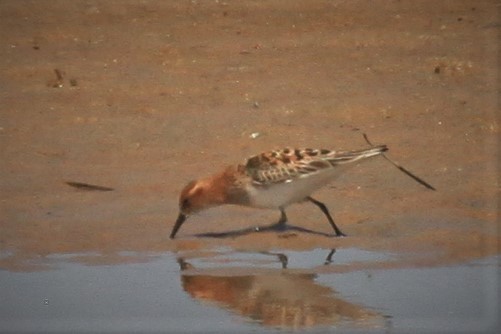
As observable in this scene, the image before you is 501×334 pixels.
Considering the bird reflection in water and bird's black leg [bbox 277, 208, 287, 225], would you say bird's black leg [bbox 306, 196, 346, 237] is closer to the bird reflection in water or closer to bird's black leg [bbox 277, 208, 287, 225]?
bird's black leg [bbox 277, 208, 287, 225]

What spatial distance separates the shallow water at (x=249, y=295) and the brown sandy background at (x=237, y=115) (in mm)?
283

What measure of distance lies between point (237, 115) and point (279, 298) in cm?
425

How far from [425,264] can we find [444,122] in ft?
11.0

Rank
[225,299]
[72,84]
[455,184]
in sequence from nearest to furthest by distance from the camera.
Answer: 1. [225,299]
2. [455,184]
3. [72,84]

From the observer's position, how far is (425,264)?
357 inches

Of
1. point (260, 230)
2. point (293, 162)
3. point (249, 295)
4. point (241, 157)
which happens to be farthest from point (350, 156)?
point (241, 157)

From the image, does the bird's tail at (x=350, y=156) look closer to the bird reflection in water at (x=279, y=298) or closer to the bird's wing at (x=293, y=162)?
the bird's wing at (x=293, y=162)

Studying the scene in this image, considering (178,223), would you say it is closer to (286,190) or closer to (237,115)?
(286,190)

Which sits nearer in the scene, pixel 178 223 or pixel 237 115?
pixel 178 223

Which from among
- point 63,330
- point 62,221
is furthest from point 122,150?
point 63,330

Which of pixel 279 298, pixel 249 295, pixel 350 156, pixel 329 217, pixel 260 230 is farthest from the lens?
pixel 260 230

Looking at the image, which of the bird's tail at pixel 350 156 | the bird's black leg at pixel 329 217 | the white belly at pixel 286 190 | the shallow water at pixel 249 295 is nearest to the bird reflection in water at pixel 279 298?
the shallow water at pixel 249 295

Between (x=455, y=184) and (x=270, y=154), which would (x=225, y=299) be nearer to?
(x=270, y=154)

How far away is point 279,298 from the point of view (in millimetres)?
8398
